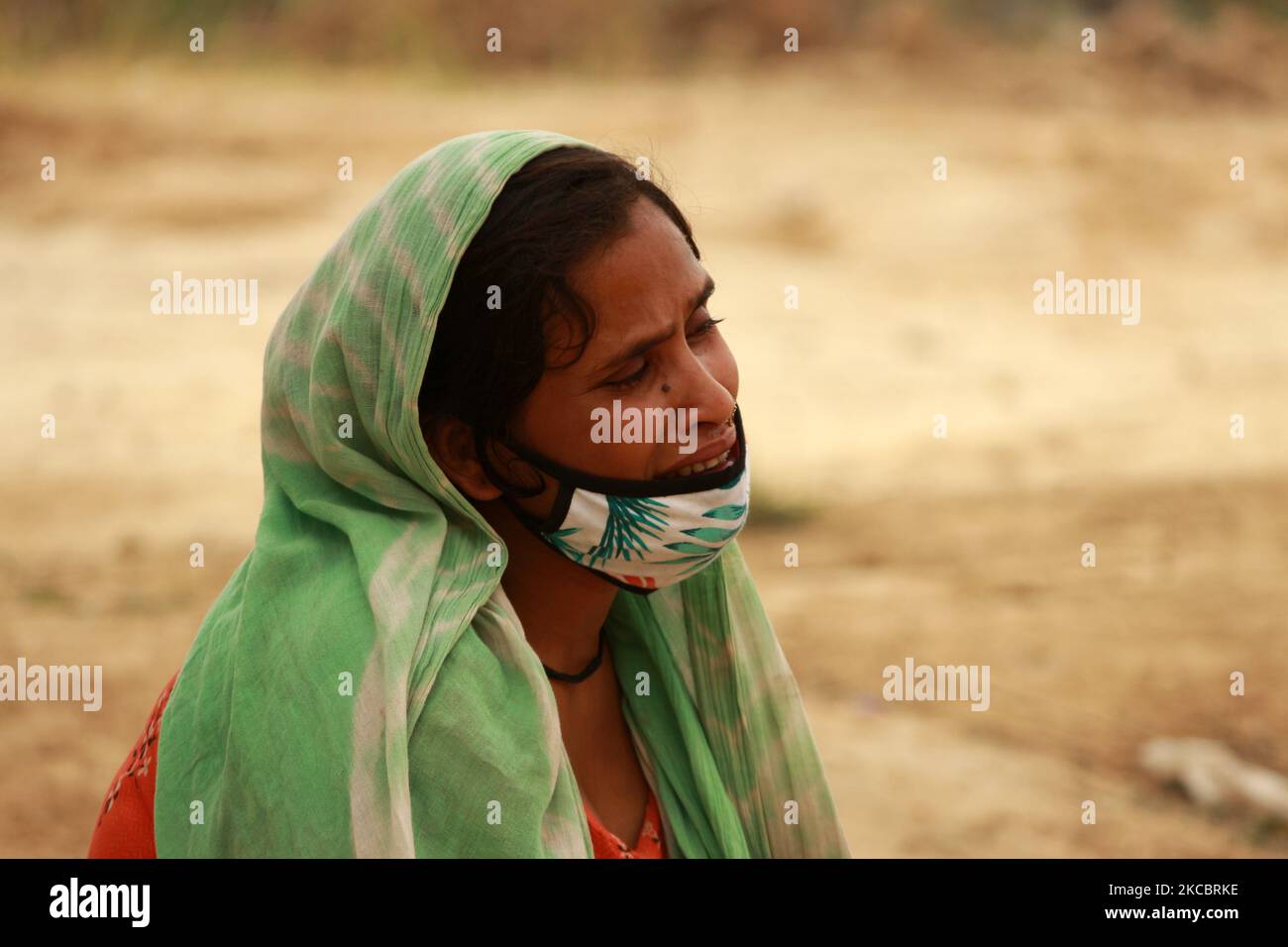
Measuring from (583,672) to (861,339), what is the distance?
7780mm

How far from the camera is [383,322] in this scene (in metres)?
1.99

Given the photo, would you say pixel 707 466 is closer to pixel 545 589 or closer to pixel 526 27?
pixel 545 589

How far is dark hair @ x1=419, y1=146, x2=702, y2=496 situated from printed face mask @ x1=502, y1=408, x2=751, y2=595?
0.31 ft

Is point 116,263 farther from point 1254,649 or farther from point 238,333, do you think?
point 1254,649

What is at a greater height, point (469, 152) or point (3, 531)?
point (469, 152)

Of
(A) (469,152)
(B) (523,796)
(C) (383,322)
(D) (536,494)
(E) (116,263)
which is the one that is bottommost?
(E) (116,263)

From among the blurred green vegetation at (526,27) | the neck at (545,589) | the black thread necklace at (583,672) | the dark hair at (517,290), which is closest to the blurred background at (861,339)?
the blurred green vegetation at (526,27)

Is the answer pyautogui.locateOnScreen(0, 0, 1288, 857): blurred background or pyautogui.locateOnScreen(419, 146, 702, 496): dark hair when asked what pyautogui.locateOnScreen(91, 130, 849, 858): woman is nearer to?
pyautogui.locateOnScreen(419, 146, 702, 496): dark hair

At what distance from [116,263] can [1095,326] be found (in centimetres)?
625

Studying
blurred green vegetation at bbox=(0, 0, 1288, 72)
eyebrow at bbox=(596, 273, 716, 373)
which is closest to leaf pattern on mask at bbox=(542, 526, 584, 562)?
eyebrow at bbox=(596, 273, 716, 373)

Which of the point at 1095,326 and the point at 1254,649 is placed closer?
the point at 1254,649

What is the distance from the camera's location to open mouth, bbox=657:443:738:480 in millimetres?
2141

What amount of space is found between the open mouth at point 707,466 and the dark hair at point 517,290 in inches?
9.0

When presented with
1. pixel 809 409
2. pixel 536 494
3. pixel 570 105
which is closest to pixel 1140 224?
pixel 809 409
